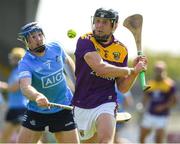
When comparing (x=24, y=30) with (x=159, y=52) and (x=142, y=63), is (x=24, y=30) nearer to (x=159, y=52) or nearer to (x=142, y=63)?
(x=142, y=63)

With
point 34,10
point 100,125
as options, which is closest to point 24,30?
point 100,125

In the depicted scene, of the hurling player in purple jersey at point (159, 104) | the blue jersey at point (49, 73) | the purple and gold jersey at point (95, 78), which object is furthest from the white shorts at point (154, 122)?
the purple and gold jersey at point (95, 78)

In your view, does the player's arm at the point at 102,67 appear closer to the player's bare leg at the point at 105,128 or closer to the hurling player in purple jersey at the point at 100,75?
the hurling player in purple jersey at the point at 100,75

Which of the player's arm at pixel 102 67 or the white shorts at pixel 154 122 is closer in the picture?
the player's arm at pixel 102 67

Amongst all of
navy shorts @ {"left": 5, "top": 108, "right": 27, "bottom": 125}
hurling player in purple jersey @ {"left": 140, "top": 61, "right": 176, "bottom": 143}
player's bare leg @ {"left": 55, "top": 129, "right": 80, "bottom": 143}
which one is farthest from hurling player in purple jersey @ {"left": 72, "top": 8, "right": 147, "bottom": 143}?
hurling player in purple jersey @ {"left": 140, "top": 61, "right": 176, "bottom": 143}

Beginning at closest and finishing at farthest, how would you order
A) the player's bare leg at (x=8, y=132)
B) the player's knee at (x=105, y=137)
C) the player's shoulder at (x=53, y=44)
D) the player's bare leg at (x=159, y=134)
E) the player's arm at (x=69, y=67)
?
the player's knee at (x=105, y=137), the player's shoulder at (x=53, y=44), the player's arm at (x=69, y=67), the player's bare leg at (x=8, y=132), the player's bare leg at (x=159, y=134)

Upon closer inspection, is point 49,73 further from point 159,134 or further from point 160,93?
point 159,134

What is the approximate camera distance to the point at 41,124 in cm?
884

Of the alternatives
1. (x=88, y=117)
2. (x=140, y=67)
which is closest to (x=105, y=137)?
(x=88, y=117)

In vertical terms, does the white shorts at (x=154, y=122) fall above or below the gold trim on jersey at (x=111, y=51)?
below

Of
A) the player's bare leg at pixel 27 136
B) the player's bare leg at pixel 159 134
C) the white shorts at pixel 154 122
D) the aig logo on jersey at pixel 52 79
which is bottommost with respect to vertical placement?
the player's bare leg at pixel 159 134

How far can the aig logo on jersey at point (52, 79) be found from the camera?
8.68 m

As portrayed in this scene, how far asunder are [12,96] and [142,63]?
6206 mm

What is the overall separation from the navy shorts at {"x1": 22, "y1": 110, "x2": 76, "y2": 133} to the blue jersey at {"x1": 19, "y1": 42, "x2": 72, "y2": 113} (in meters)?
0.06
